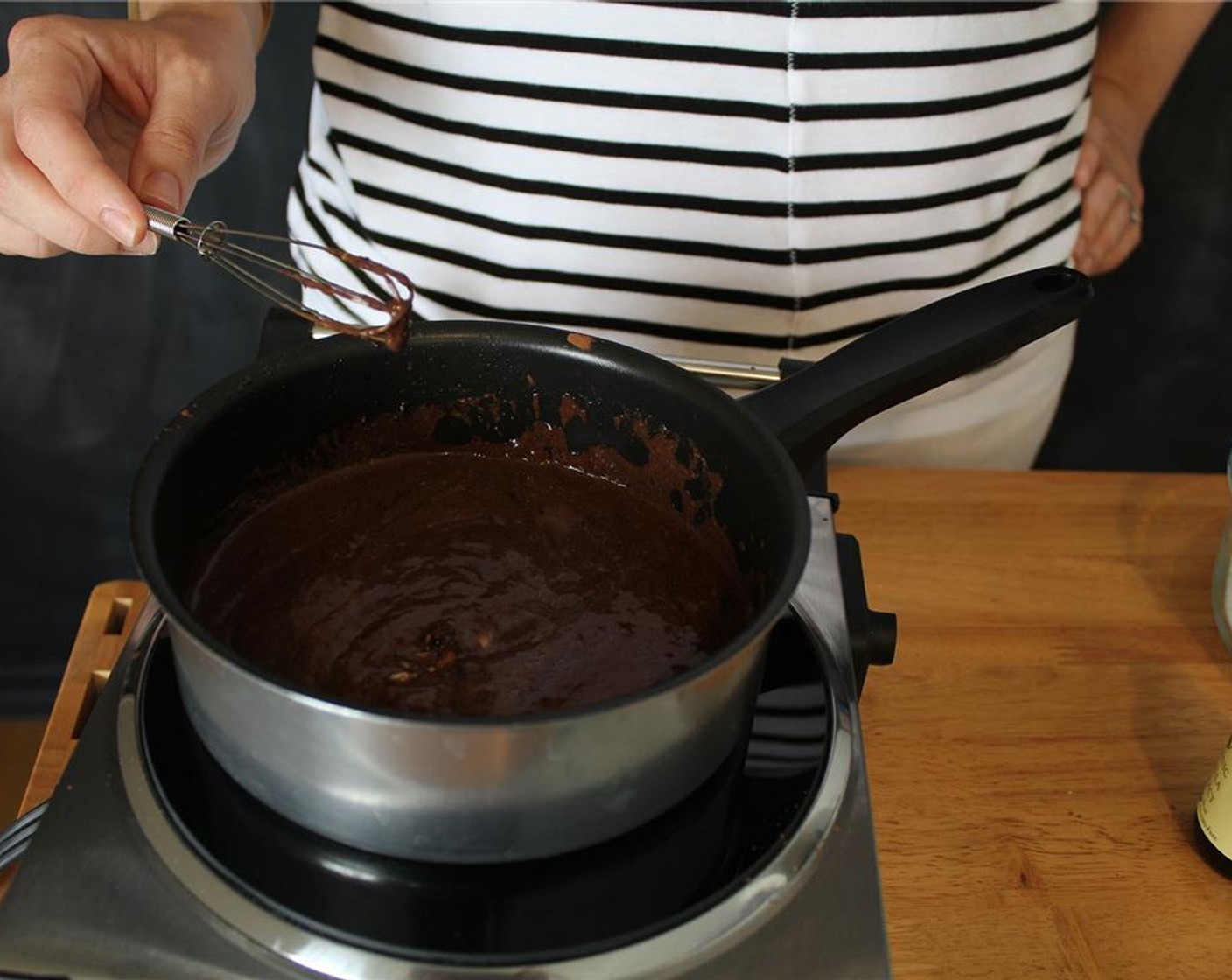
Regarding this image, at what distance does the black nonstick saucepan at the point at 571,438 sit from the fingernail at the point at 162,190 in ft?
0.37

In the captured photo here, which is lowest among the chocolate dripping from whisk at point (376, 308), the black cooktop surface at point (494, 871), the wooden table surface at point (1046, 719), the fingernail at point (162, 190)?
the wooden table surface at point (1046, 719)

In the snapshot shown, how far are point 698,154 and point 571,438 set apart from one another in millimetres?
346

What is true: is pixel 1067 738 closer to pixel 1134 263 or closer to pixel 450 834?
pixel 450 834

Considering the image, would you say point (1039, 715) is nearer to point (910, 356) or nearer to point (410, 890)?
point (910, 356)

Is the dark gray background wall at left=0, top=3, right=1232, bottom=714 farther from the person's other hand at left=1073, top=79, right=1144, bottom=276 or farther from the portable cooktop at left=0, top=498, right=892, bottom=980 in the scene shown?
the portable cooktop at left=0, top=498, right=892, bottom=980

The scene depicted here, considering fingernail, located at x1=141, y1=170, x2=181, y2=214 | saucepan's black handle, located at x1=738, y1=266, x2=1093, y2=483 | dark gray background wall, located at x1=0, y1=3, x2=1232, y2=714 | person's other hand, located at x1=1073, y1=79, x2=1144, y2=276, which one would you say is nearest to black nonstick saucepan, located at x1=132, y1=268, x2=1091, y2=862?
saucepan's black handle, located at x1=738, y1=266, x2=1093, y2=483

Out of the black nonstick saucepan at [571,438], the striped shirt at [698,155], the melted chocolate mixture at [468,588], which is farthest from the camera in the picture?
the striped shirt at [698,155]

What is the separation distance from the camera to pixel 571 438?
0.74m

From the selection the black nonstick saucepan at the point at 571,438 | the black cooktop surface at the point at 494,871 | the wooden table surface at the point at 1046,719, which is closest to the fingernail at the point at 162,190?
the black nonstick saucepan at the point at 571,438

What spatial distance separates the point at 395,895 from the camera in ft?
1.81

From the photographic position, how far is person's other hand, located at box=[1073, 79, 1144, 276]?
1.18 metres

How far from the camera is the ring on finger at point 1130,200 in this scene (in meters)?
1.21

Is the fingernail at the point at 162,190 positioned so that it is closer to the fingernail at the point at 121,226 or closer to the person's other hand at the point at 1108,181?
the fingernail at the point at 121,226

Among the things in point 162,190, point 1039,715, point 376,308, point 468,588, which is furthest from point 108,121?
point 1039,715
